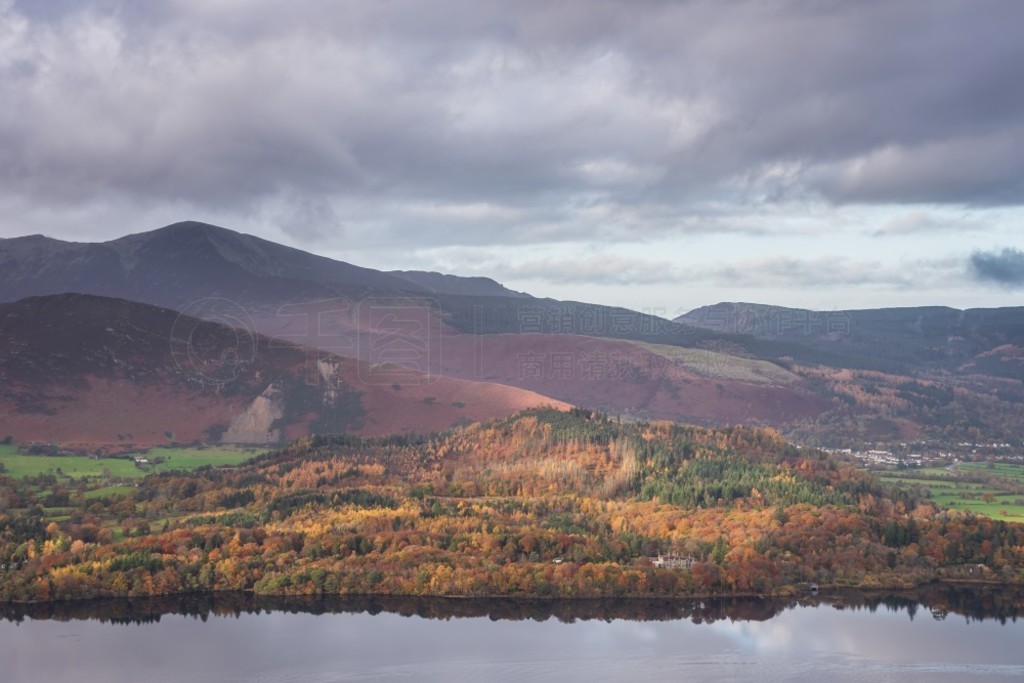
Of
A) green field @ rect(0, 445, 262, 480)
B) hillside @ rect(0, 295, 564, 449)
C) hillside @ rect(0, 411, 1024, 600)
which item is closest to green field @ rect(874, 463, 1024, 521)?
hillside @ rect(0, 411, 1024, 600)

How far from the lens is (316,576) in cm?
6762

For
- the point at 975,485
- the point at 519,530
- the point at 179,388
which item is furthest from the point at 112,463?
the point at 975,485

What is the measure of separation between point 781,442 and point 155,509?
53.2m

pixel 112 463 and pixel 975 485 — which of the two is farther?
pixel 975 485

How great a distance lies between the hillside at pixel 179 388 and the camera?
432 feet

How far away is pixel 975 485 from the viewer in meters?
117

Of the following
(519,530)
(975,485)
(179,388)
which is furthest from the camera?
(179,388)

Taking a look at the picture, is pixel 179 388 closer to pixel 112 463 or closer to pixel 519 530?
pixel 112 463

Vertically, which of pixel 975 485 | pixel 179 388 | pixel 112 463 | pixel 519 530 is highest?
pixel 179 388

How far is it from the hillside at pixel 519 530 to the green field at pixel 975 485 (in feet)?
33.6

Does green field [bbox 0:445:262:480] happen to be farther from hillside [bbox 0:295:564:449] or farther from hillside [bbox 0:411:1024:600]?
hillside [bbox 0:295:564:449]

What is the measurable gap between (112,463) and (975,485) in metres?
84.2

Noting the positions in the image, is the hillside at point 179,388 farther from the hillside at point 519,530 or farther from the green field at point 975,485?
the green field at point 975,485

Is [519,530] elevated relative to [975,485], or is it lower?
lower
